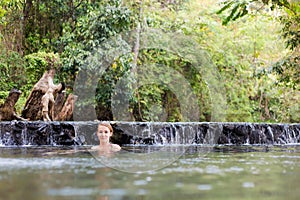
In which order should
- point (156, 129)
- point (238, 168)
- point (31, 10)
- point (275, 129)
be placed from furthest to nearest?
point (31, 10)
point (275, 129)
point (156, 129)
point (238, 168)

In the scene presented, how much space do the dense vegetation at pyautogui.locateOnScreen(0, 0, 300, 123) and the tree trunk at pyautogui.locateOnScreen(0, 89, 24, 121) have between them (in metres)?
2.26

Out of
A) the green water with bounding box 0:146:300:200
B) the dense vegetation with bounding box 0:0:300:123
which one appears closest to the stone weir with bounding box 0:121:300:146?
the dense vegetation with bounding box 0:0:300:123

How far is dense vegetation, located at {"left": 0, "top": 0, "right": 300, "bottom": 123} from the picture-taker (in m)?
13.3

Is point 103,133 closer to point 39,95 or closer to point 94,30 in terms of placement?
point 39,95

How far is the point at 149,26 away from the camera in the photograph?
1527cm

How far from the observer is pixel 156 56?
16344 mm

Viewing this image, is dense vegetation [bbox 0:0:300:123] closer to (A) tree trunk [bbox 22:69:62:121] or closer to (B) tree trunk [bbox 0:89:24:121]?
(A) tree trunk [bbox 22:69:62:121]

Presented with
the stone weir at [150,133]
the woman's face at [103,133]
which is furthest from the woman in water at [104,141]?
the stone weir at [150,133]

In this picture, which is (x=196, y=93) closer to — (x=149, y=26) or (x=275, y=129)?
(x=149, y=26)

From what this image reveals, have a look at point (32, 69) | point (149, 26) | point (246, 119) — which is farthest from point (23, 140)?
point (246, 119)

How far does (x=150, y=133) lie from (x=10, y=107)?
9.52 feet

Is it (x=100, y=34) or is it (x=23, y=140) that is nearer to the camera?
(x=23, y=140)

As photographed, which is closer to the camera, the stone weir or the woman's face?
the woman's face

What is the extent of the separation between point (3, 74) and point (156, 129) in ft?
20.9
